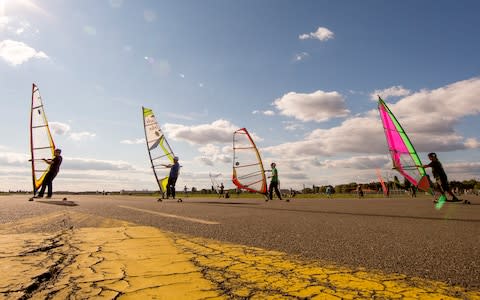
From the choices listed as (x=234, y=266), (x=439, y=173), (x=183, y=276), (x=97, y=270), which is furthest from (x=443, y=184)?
(x=97, y=270)

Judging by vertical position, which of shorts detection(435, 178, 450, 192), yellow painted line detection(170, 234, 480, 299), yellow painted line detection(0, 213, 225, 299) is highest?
shorts detection(435, 178, 450, 192)

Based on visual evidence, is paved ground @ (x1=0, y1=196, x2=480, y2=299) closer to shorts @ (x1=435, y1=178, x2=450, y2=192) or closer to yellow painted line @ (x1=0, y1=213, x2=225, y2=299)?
yellow painted line @ (x1=0, y1=213, x2=225, y2=299)

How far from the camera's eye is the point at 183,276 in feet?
5.78

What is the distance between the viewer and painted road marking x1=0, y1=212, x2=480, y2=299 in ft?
4.88

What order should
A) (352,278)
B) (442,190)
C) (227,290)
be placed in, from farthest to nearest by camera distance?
(442,190) → (352,278) → (227,290)

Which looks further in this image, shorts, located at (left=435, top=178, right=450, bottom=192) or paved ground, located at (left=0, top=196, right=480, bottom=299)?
shorts, located at (left=435, top=178, right=450, bottom=192)

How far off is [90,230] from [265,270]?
8.37 ft

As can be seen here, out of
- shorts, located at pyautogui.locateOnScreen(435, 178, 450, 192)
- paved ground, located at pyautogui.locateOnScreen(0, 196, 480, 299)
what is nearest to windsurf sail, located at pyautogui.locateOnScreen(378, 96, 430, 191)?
shorts, located at pyautogui.locateOnScreen(435, 178, 450, 192)

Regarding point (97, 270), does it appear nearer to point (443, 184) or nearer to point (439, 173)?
point (439, 173)

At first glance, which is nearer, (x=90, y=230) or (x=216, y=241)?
(x=216, y=241)

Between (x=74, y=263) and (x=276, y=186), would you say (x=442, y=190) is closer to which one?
(x=276, y=186)

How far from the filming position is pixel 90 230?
3641 mm

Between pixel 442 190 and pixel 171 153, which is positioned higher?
pixel 171 153

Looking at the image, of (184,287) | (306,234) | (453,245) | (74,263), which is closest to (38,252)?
(74,263)
